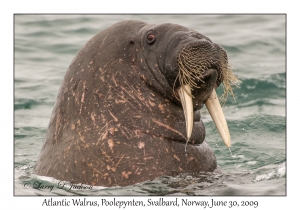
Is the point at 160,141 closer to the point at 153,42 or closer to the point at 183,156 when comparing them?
the point at 183,156

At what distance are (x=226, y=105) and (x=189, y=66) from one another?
7.29 m

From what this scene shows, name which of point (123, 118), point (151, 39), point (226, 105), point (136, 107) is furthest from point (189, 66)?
point (226, 105)

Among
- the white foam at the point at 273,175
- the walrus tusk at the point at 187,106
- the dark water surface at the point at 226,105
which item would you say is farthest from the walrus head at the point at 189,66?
the white foam at the point at 273,175

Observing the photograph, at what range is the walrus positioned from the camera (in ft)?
26.1

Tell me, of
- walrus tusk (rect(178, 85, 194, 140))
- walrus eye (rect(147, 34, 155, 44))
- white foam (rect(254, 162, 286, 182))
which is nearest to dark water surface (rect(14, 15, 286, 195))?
white foam (rect(254, 162, 286, 182))

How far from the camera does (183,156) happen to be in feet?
27.0

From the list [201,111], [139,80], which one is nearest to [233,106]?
[201,111]

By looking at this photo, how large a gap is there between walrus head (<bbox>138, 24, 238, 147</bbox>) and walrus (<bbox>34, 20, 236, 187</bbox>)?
0.04 feet

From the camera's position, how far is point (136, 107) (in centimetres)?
823

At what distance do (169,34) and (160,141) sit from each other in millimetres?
1327

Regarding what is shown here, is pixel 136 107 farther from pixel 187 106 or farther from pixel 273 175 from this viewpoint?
pixel 273 175

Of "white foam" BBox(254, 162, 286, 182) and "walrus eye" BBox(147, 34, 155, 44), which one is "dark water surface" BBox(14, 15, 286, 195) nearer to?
"white foam" BBox(254, 162, 286, 182)

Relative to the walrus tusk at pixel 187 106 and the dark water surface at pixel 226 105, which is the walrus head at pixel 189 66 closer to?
the walrus tusk at pixel 187 106

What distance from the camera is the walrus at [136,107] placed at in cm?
796
